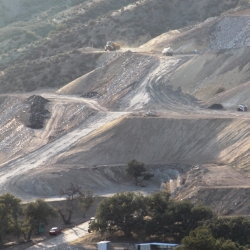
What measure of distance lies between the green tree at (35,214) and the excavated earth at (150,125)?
6.62 metres

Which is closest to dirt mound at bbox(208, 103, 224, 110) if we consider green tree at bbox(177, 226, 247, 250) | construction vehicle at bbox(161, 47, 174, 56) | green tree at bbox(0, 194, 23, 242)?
construction vehicle at bbox(161, 47, 174, 56)

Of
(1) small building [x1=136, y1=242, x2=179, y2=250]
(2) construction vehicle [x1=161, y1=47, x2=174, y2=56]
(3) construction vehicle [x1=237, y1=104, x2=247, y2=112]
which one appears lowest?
(1) small building [x1=136, y1=242, x2=179, y2=250]

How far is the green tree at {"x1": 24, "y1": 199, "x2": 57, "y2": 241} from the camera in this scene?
52.2m

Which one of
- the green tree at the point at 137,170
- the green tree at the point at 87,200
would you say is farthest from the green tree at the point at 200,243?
the green tree at the point at 137,170

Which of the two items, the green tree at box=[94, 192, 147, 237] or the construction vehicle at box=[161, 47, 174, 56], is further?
the construction vehicle at box=[161, 47, 174, 56]

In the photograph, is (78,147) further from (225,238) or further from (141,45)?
(141,45)

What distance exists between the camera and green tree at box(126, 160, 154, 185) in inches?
2422

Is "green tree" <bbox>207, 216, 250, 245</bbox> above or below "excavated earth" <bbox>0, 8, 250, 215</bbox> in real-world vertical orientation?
below

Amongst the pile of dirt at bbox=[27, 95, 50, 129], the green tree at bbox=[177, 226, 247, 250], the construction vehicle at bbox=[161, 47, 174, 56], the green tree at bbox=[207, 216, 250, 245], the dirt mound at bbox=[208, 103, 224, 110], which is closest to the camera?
the green tree at bbox=[177, 226, 247, 250]

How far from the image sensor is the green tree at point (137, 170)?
61531 mm

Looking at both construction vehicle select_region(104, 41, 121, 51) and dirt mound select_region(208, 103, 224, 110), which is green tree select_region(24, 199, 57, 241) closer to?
dirt mound select_region(208, 103, 224, 110)

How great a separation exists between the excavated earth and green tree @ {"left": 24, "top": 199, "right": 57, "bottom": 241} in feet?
21.7

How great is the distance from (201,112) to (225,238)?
86.0 feet

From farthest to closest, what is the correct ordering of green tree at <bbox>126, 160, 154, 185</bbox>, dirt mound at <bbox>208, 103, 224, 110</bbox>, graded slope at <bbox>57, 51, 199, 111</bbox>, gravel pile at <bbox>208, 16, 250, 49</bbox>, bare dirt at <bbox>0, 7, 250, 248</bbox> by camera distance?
gravel pile at <bbox>208, 16, 250, 49</bbox> → graded slope at <bbox>57, 51, 199, 111</bbox> → dirt mound at <bbox>208, 103, 224, 110</bbox> → green tree at <bbox>126, 160, 154, 185</bbox> → bare dirt at <bbox>0, 7, 250, 248</bbox>
